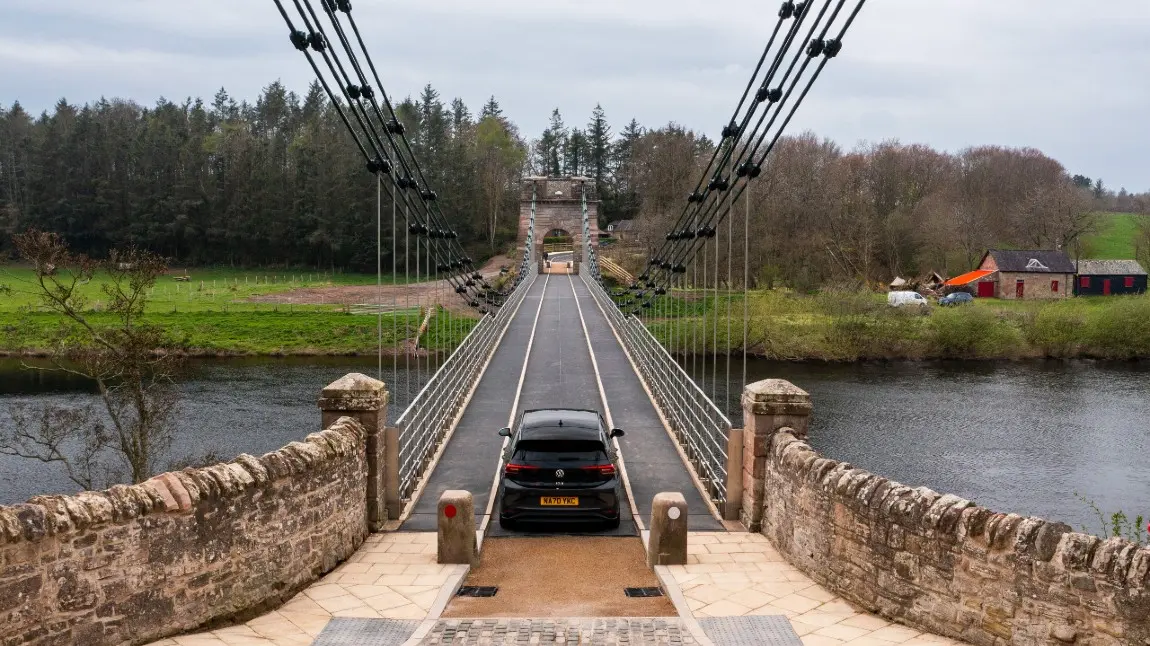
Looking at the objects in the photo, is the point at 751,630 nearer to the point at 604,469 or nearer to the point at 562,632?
the point at 562,632

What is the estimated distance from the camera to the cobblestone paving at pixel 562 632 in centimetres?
573

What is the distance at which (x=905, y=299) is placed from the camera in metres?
40.9

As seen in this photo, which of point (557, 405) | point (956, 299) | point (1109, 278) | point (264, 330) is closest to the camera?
point (557, 405)

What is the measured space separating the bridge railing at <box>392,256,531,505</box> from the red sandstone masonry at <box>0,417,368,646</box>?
2.20m

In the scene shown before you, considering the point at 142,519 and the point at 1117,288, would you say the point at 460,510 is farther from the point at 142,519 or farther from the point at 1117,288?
the point at 1117,288

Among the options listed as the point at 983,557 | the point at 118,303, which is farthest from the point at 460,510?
the point at 118,303

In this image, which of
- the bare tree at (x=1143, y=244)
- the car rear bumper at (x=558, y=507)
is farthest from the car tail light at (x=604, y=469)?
the bare tree at (x=1143, y=244)

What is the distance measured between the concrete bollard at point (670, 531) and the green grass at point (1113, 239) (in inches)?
2297

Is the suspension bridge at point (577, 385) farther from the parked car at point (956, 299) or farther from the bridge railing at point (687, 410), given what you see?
the parked car at point (956, 299)

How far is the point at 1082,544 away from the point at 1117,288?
53695mm

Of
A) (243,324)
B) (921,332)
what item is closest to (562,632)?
(921,332)

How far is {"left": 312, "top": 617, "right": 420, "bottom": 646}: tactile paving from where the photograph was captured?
580 centimetres

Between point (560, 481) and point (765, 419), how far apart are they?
201 centimetres

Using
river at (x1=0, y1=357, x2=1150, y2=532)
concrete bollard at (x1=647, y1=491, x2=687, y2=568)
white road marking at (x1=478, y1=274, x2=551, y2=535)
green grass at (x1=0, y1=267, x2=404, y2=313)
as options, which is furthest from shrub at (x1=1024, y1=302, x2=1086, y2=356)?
concrete bollard at (x1=647, y1=491, x2=687, y2=568)
